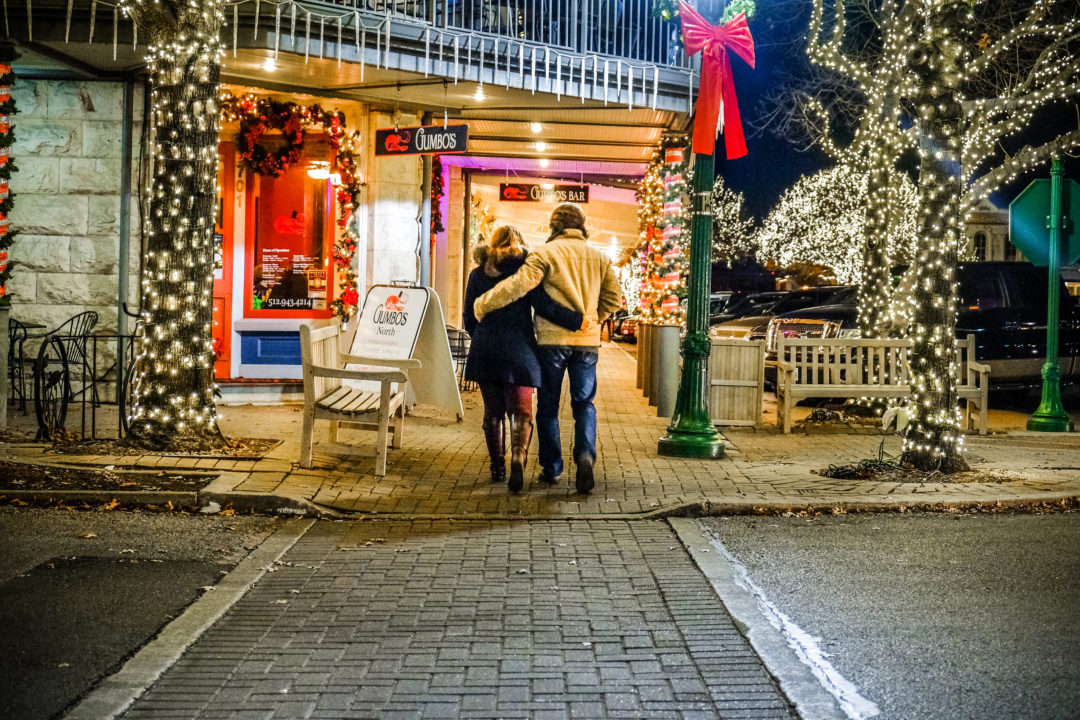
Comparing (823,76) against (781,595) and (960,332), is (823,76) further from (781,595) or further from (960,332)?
(781,595)

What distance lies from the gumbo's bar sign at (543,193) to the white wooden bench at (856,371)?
860 cm

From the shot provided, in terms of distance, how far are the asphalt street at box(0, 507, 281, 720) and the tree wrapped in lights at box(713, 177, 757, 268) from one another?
188 feet

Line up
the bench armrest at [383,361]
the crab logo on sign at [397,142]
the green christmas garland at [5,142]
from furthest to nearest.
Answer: the crab logo on sign at [397,142] < the green christmas garland at [5,142] < the bench armrest at [383,361]

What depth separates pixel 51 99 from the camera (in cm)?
1213

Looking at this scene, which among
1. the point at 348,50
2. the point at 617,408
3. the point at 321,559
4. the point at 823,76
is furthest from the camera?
the point at 823,76

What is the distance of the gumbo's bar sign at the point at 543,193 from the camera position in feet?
68.3

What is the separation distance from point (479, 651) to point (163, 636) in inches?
52.3

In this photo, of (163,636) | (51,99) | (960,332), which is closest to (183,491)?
(163,636)

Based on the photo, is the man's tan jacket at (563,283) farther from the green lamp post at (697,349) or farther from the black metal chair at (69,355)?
the black metal chair at (69,355)

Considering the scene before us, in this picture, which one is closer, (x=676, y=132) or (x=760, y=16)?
(x=676, y=132)

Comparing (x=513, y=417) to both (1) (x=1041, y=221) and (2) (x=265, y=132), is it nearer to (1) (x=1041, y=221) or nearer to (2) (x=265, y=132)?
(2) (x=265, y=132)

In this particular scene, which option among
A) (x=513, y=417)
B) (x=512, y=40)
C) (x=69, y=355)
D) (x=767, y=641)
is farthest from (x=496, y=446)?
(x=69, y=355)

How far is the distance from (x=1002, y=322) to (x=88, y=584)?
1346 centimetres

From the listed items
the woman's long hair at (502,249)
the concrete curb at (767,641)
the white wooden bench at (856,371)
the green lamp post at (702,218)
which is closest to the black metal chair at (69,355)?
the woman's long hair at (502,249)
